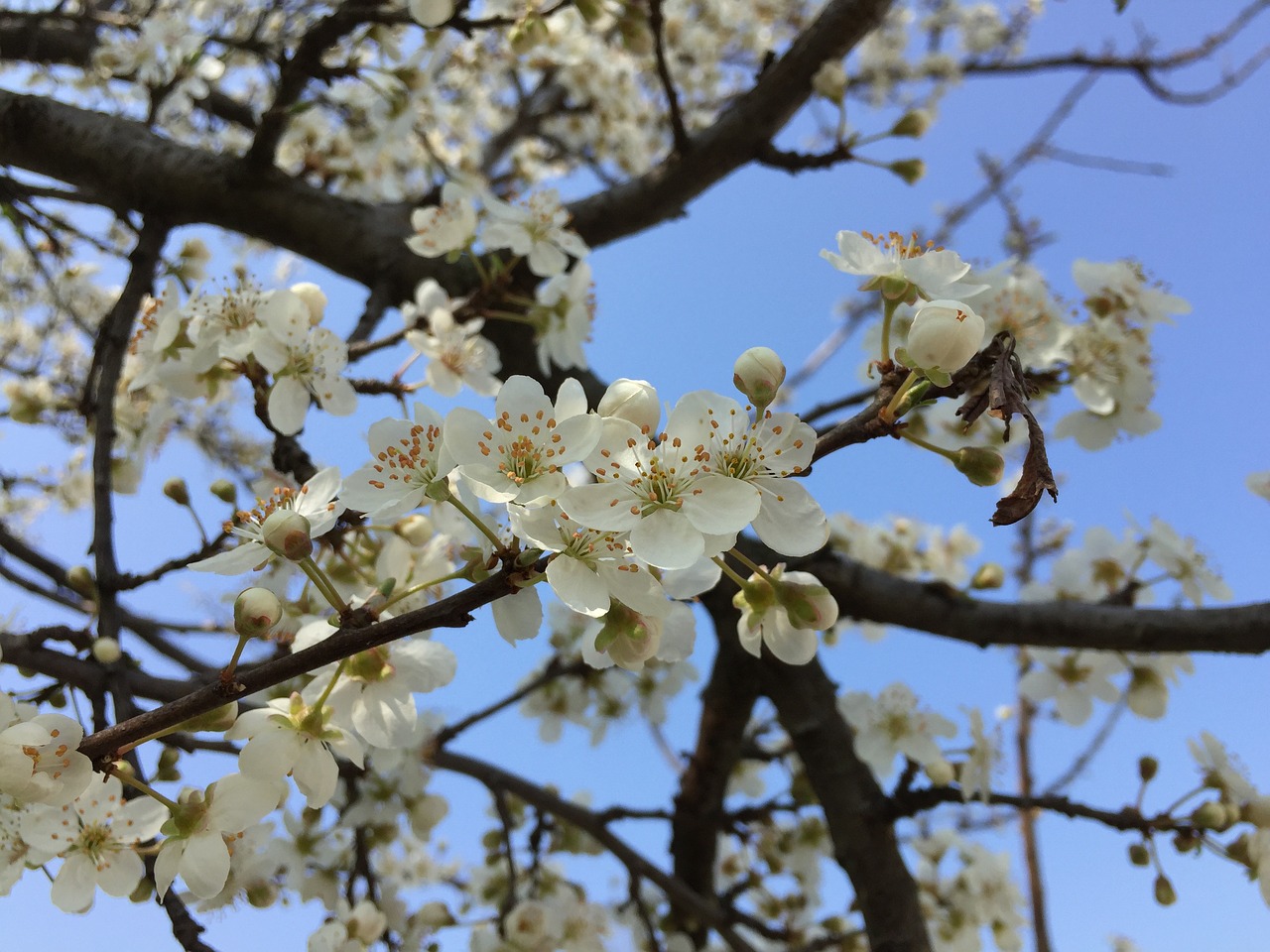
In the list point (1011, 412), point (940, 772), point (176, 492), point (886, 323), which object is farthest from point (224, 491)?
point (940, 772)

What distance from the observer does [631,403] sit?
0.89 m

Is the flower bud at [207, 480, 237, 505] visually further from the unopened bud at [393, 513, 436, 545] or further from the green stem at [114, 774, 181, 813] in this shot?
the green stem at [114, 774, 181, 813]

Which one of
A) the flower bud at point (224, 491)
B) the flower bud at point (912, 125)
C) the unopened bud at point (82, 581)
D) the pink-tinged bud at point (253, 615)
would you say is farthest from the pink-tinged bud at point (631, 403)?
the flower bud at point (912, 125)

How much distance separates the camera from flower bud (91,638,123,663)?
129cm

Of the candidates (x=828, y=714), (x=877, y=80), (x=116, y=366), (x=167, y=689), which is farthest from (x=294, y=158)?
(x=877, y=80)

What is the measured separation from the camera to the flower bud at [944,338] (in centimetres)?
80

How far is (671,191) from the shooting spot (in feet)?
7.70

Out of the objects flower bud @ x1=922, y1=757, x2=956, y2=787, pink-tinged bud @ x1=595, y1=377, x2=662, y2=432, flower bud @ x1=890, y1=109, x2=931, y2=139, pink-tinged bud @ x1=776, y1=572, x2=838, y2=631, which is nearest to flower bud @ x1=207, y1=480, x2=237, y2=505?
pink-tinged bud @ x1=595, y1=377, x2=662, y2=432

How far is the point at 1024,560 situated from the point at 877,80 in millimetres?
4236

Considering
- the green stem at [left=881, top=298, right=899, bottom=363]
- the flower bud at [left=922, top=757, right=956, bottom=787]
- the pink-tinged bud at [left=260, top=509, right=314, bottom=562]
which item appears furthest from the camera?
the flower bud at [left=922, top=757, right=956, bottom=787]

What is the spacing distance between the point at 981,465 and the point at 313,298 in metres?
1.19

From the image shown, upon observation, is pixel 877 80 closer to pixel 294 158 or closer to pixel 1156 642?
pixel 294 158

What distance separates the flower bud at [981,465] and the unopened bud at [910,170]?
1.49m

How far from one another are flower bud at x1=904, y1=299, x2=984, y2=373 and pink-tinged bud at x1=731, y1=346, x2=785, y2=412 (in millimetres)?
140
